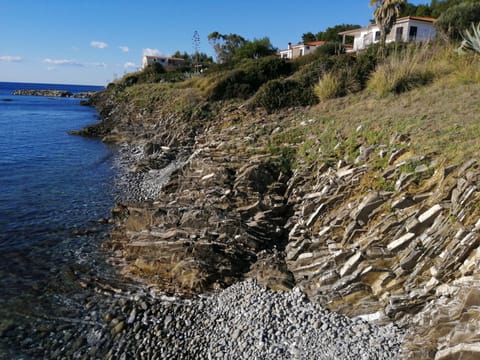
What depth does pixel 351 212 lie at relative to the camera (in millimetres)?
7414

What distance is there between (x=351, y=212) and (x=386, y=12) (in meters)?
20.6

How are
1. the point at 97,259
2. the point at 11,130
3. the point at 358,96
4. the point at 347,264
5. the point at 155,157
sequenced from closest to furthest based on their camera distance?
the point at 347,264, the point at 97,259, the point at 358,96, the point at 155,157, the point at 11,130

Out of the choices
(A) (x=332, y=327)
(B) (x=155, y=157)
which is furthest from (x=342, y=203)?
(B) (x=155, y=157)

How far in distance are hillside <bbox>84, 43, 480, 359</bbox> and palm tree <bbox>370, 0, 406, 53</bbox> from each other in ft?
29.5

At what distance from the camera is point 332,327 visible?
5.78 metres

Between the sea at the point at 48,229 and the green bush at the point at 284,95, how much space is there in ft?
29.8

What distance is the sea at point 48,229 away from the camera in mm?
7162

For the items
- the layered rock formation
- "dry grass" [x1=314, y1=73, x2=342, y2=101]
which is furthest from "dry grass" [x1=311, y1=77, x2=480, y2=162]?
"dry grass" [x1=314, y1=73, x2=342, y2=101]

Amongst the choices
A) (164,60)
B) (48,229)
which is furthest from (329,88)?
(164,60)

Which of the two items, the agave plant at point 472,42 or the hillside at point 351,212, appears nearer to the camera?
the hillside at point 351,212

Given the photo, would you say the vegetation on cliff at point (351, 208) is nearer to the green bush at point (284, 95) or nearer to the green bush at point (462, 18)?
the green bush at point (284, 95)

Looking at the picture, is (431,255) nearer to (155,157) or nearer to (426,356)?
(426,356)

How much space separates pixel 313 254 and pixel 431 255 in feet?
7.88

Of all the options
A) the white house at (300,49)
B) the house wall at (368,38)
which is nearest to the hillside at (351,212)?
the house wall at (368,38)
